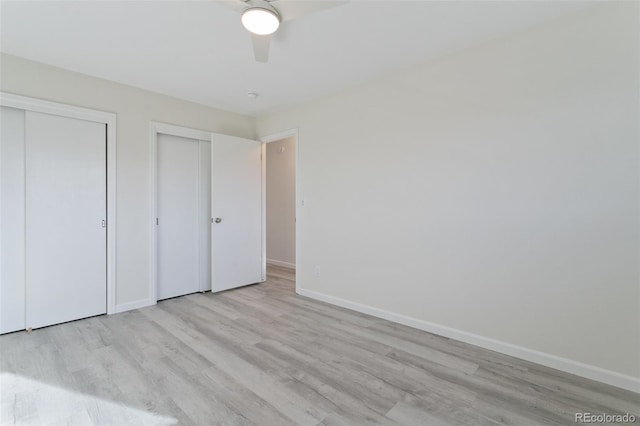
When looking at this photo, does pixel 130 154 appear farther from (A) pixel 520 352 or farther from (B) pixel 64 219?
(A) pixel 520 352

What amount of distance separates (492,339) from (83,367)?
3123 millimetres

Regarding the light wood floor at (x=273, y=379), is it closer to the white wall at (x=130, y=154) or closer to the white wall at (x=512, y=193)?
the white wall at (x=512, y=193)

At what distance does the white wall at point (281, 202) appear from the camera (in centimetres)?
549

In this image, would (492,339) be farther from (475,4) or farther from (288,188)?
(288,188)

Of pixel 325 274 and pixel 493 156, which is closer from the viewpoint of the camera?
pixel 493 156

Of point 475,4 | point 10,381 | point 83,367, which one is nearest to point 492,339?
point 475,4

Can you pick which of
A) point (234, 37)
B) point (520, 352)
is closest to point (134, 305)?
point (234, 37)

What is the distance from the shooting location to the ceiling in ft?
6.40

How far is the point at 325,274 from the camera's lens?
3.56 meters

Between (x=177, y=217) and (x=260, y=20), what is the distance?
2.74 metres

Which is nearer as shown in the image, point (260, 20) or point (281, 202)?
point (260, 20)

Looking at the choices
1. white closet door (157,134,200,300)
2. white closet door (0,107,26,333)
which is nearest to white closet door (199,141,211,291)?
white closet door (157,134,200,300)

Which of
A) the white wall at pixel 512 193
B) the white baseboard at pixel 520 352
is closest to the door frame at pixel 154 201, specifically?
the white wall at pixel 512 193

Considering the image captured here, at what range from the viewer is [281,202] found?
5703 mm
